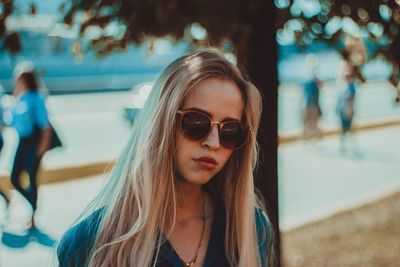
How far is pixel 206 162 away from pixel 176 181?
10cm

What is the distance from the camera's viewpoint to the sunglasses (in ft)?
5.01

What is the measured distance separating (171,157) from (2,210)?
6.29 m

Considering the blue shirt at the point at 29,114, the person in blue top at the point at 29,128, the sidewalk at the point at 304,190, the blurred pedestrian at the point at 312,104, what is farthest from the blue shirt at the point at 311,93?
the blue shirt at the point at 29,114

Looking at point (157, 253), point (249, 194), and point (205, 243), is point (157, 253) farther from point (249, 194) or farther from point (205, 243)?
point (249, 194)

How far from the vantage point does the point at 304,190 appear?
926 cm

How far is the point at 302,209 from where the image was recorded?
7.89m

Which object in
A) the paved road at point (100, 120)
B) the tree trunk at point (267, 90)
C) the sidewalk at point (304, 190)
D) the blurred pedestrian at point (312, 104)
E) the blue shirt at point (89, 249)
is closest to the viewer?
the blue shirt at point (89, 249)

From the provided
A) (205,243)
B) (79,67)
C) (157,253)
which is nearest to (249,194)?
(205,243)

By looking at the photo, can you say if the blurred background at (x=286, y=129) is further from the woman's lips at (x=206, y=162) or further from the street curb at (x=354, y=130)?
the woman's lips at (x=206, y=162)

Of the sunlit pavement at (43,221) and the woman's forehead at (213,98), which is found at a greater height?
the woman's forehead at (213,98)

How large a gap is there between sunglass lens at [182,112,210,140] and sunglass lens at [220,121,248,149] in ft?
0.16

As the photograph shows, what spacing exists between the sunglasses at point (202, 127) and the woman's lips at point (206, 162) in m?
0.05

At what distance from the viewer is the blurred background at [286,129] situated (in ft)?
12.0

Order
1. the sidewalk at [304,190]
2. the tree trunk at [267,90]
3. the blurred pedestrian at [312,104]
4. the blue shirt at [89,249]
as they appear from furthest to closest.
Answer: the blurred pedestrian at [312,104], the sidewalk at [304,190], the tree trunk at [267,90], the blue shirt at [89,249]
